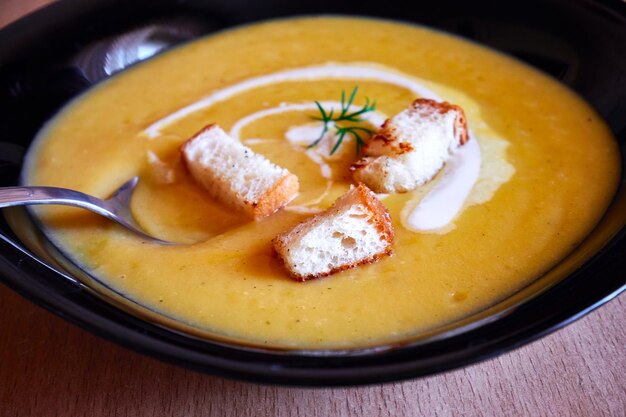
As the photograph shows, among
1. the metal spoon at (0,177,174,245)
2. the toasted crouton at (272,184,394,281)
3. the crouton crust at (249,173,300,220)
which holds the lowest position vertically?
the metal spoon at (0,177,174,245)

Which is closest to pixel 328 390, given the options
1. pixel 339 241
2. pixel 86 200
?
pixel 339 241

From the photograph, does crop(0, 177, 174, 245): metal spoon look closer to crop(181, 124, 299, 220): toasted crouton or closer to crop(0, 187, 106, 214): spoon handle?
crop(0, 187, 106, 214): spoon handle

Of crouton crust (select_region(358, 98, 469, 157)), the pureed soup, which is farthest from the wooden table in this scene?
crouton crust (select_region(358, 98, 469, 157))

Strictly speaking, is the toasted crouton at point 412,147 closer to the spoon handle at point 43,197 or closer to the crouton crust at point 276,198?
the crouton crust at point 276,198

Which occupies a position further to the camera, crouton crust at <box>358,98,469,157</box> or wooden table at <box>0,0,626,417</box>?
crouton crust at <box>358,98,469,157</box>

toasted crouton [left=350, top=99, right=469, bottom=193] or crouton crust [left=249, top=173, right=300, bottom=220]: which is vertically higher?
toasted crouton [left=350, top=99, right=469, bottom=193]

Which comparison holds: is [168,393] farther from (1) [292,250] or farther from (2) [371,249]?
(2) [371,249]

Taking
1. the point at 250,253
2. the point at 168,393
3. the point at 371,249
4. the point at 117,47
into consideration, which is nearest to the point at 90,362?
the point at 168,393
